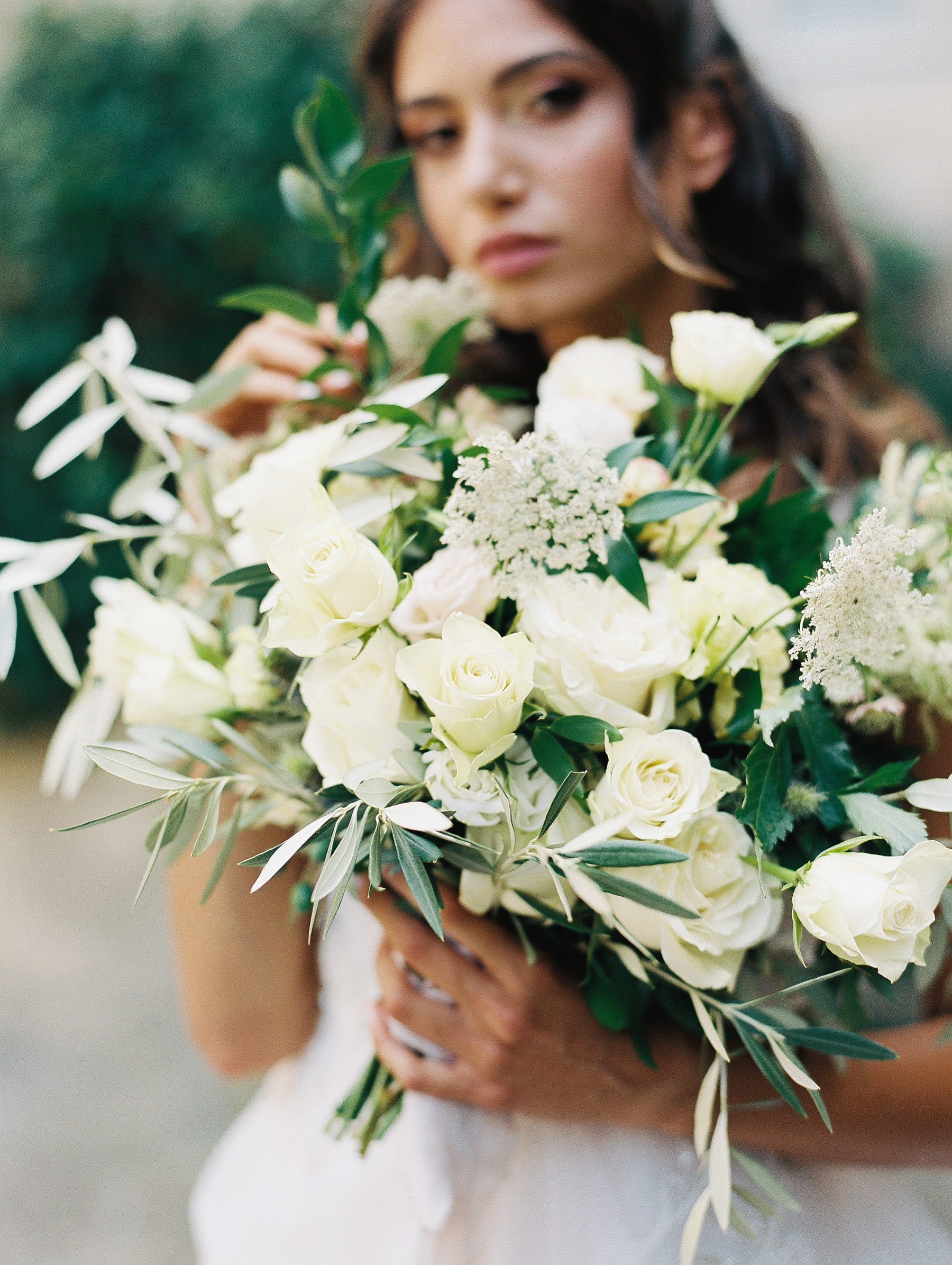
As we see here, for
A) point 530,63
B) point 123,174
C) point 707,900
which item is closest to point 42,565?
point 707,900

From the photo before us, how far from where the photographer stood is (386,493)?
2.37 ft

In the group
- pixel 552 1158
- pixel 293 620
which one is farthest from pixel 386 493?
pixel 552 1158

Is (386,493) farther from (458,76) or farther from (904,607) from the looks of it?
(458,76)

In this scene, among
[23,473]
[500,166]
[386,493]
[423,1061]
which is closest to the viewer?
[386,493]

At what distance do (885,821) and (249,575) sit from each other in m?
0.47

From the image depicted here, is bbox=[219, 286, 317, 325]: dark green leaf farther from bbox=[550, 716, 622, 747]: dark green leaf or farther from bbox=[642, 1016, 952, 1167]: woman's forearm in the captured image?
bbox=[642, 1016, 952, 1167]: woman's forearm

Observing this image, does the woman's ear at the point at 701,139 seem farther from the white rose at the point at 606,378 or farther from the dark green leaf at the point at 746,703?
the dark green leaf at the point at 746,703

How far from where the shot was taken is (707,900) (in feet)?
2.04

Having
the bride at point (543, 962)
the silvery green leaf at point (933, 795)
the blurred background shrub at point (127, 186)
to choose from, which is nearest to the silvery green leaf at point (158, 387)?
the bride at point (543, 962)

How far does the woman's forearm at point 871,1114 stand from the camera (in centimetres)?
90

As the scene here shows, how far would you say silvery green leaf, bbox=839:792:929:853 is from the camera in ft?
1.91

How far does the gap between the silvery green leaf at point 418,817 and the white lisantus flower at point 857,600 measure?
23 cm

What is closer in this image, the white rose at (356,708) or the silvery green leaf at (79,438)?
the white rose at (356,708)

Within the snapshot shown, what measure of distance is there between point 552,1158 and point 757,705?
57cm
